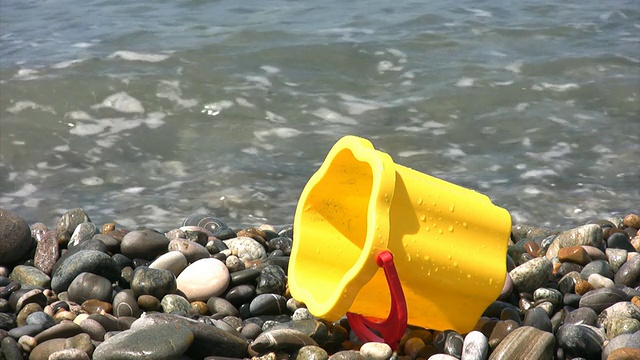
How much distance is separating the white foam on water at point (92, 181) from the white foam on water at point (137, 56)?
2.55m

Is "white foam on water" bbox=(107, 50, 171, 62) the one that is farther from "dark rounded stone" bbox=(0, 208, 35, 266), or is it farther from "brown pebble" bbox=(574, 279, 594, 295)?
"brown pebble" bbox=(574, 279, 594, 295)

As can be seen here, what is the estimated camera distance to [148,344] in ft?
9.39

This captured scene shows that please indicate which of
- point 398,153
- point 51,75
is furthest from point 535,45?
point 51,75

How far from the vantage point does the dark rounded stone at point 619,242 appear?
4188 mm

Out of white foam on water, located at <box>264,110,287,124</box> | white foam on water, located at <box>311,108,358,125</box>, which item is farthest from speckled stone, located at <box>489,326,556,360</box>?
white foam on water, located at <box>264,110,287,124</box>

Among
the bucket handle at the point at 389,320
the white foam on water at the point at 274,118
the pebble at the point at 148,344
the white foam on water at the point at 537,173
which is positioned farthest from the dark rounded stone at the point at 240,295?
the white foam on water at the point at 274,118

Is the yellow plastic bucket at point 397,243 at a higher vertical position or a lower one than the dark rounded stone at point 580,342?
higher

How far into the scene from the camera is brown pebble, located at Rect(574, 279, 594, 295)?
3.66 meters

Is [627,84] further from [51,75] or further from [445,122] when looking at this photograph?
[51,75]

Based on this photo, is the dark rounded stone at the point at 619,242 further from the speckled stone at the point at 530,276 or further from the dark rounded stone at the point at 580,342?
the dark rounded stone at the point at 580,342

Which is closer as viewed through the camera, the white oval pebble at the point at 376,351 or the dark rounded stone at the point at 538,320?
the white oval pebble at the point at 376,351

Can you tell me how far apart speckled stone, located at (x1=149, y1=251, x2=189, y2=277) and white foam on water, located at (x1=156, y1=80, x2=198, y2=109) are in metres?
3.70

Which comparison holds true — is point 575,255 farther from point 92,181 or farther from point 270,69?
point 270,69

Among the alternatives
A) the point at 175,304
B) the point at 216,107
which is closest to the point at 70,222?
the point at 175,304
